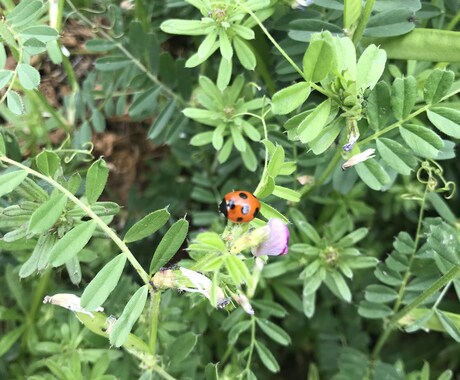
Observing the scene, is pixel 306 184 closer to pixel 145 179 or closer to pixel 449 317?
pixel 449 317

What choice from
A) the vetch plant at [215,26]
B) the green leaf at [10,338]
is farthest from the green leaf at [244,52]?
the green leaf at [10,338]

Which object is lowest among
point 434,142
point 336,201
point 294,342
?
point 294,342

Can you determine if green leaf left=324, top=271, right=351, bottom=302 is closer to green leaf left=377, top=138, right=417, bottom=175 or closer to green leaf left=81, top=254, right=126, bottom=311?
green leaf left=377, top=138, right=417, bottom=175

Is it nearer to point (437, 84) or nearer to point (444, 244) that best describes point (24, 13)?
point (437, 84)

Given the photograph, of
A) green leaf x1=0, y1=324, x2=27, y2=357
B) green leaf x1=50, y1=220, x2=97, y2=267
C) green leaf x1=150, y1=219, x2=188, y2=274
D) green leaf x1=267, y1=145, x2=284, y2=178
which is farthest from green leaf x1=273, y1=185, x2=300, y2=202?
green leaf x1=0, y1=324, x2=27, y2=357

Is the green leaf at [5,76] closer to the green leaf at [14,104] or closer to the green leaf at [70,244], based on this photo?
the green leaf at [14,104]

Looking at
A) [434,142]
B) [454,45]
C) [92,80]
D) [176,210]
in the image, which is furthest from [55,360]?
[454,45]
